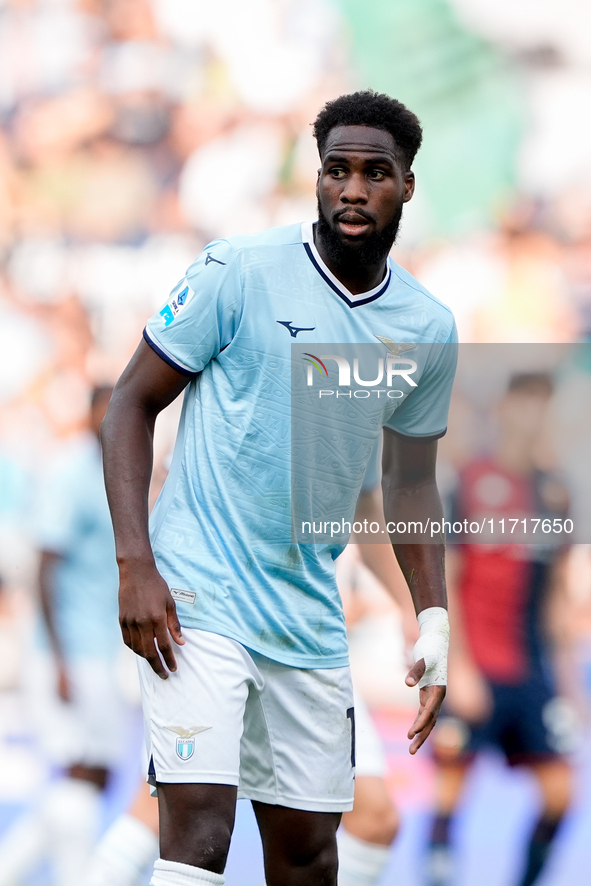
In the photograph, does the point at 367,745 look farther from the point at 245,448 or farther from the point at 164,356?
the point at 164,356

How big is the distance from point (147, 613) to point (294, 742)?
1.54 ft

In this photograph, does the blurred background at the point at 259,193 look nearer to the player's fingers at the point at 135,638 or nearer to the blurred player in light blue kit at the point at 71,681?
the blurred player in light blue kit at the point at 71,681

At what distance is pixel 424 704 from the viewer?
2166mm

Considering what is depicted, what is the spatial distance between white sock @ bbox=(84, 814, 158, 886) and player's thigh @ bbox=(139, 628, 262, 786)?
1228 millimetres

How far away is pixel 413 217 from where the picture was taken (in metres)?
3.28

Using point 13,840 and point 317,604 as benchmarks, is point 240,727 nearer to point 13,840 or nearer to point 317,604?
point 317,604

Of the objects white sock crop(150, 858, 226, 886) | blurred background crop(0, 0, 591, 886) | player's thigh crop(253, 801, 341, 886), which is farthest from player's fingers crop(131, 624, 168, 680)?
blurred background crop(0, 0, 591, 886)

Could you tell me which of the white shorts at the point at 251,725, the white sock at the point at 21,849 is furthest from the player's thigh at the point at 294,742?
the white sock at the point at 21,849

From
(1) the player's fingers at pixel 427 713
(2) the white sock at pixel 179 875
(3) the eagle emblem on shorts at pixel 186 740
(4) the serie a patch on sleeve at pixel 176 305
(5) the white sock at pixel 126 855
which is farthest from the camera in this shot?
(5) the white sock at pixel 126 855

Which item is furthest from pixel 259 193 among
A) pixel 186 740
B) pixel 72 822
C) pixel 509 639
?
pixel 72 822

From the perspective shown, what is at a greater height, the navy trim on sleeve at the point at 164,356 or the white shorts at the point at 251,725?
the navy trim on sleeve at the point at 164,356

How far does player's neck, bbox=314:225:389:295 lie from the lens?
217 cm

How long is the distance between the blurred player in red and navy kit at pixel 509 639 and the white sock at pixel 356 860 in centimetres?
25

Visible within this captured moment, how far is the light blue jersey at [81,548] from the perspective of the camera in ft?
10.8
